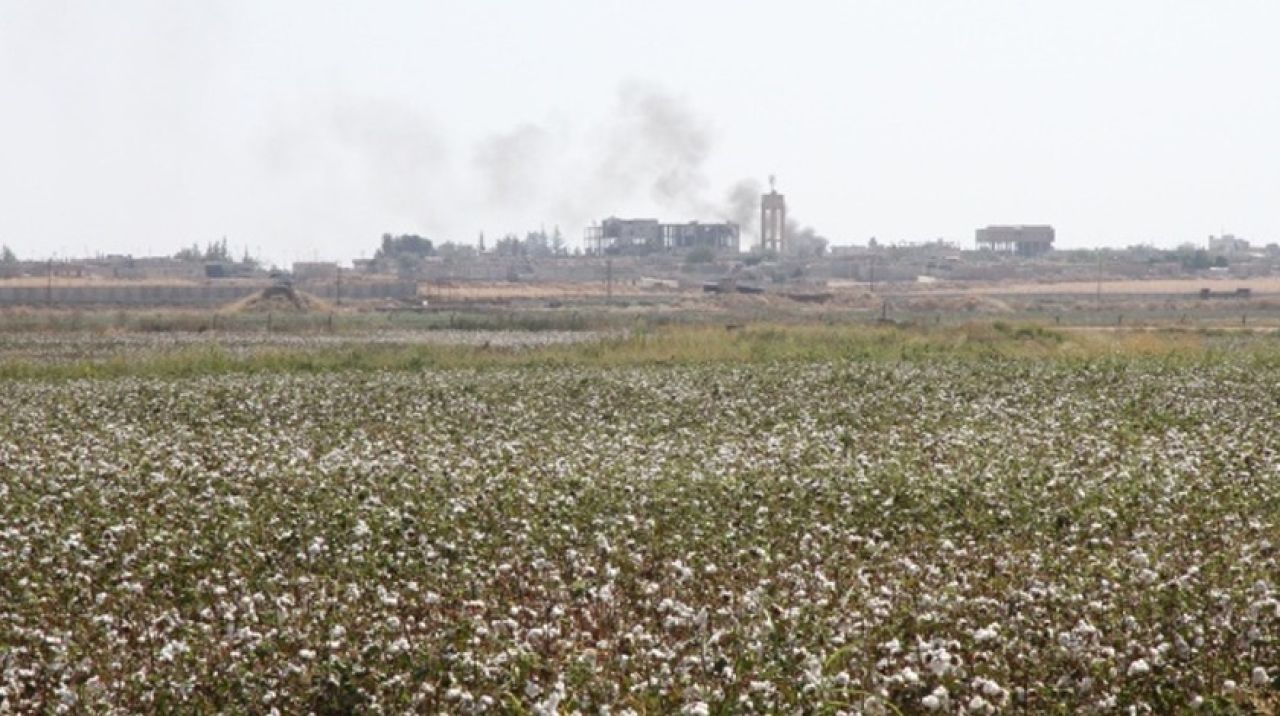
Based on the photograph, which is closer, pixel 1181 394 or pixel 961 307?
pixel 1181 394

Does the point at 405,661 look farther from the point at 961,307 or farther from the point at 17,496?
the point at 961,307

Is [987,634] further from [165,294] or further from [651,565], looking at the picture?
[165,294]

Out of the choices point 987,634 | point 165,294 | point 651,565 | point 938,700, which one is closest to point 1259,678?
point 987,634

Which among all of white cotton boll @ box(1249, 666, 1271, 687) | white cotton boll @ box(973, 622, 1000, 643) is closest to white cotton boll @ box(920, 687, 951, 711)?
white cotton boll @ box(973, 622, 1000, 643)

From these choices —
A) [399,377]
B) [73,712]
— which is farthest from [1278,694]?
[399,377]

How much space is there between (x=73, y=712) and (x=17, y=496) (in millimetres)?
8292

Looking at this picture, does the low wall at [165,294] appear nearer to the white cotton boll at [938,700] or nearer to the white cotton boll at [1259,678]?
the white cotton boll at [938,700]

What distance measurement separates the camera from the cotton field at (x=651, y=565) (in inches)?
406

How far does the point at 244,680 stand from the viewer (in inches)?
416

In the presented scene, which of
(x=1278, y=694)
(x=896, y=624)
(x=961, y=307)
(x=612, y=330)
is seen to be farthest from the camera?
(x=961, y=307)

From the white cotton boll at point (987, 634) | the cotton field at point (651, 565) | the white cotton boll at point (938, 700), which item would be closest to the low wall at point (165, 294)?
Result: the cotton field at point (651, 565)

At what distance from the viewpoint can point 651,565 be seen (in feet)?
47.3

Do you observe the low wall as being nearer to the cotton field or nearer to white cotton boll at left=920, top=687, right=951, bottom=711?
the cotton field

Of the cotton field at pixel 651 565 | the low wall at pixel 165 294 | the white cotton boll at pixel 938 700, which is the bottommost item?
the low wall at pixel 165 294
